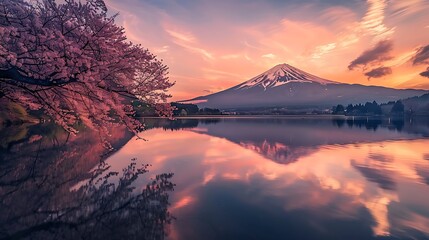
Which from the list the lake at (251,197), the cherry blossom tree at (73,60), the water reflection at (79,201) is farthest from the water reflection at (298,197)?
the cherry blossom tree at (73,60)

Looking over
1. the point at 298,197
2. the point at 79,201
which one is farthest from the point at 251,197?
the point at 79,201

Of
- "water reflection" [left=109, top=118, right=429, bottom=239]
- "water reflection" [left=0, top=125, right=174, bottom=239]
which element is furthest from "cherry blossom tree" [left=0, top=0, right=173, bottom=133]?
"water reflection" [left=109, top=118, right=429, bottom=239]

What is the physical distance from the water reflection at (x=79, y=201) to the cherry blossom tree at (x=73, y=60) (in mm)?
2396

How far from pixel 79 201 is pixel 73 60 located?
4.12 metres

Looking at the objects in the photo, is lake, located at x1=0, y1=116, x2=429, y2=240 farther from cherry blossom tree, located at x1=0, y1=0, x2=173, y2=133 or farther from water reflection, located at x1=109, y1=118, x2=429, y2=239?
cherry blossom tree, located at x1=0, y1=0, x2=173, y2=133

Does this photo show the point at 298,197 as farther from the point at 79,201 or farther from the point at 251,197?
the point at 79,201

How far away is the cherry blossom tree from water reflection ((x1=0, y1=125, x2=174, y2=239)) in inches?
94.3

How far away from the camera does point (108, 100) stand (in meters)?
8.33

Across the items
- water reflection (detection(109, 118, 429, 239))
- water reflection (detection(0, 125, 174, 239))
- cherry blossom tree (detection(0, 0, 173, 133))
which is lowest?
water reflection (detection(109, 118, 429, 239))

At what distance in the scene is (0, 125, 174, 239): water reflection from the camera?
232 inches

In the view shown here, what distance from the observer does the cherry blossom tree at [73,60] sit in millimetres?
6664

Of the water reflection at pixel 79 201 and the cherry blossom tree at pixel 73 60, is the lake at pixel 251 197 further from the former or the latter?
the cherry blossom tree at pixel 73 60

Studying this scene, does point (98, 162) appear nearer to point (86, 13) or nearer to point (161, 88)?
point (161, 88)

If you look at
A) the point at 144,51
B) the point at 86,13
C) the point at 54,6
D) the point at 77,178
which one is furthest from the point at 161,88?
the point at 77,178
